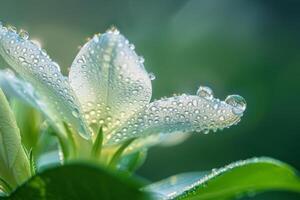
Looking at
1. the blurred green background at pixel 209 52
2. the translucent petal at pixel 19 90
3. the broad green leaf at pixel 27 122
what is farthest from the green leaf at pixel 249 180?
the blurred green background at pixel 209 52

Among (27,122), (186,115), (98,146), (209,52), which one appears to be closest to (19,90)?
(27,122)

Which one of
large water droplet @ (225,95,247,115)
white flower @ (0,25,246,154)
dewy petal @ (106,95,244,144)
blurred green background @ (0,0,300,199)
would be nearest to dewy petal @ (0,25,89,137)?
white flower @ (0,25,246,154)

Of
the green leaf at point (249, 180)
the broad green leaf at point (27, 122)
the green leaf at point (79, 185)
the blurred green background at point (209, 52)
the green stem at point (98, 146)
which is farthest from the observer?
the blurred green background at point (209, 52)

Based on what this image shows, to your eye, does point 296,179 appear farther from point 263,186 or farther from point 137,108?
point 137,108

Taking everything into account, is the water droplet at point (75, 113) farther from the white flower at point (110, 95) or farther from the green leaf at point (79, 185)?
the green leaf at point (79, 185)

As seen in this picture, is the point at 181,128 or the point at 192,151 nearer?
the point at 181,128

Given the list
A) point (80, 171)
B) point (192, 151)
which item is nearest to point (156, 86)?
point (192, 151)
